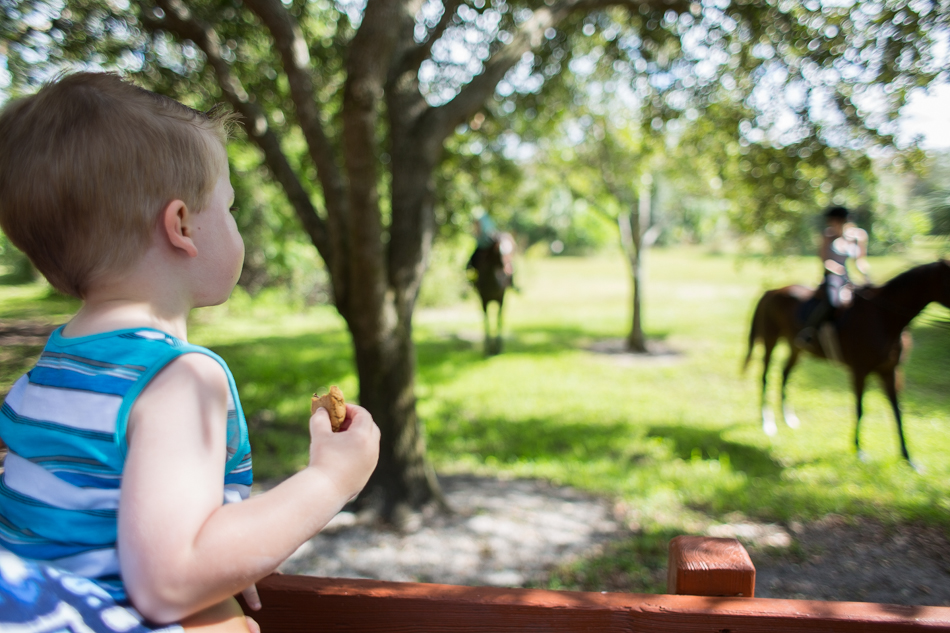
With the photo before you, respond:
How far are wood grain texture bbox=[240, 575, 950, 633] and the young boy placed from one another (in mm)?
308

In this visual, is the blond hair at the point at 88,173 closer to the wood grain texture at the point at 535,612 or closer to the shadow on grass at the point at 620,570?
the wood grain texture at the point at 535,612

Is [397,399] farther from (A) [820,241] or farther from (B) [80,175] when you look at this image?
(A) [820,241]

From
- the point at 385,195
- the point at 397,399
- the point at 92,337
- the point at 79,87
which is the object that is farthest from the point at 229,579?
the point at 385,195

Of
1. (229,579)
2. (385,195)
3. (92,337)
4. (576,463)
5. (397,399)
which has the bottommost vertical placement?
(576,463)

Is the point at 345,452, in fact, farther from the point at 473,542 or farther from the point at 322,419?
the point at 473,542

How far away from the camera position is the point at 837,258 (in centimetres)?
539

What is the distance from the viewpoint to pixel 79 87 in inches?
28.3

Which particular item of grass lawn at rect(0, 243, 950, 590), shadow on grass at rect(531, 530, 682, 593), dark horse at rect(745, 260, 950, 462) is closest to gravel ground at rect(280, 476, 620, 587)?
shadow on grass at rect(531, 530, 682, 593)

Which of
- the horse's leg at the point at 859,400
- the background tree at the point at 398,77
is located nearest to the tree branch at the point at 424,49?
the background tree at the point at 398,77

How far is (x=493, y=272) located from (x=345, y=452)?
31.4 feet

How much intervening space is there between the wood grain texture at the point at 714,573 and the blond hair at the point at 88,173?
3.39 feet

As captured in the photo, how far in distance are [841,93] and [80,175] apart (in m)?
4.69

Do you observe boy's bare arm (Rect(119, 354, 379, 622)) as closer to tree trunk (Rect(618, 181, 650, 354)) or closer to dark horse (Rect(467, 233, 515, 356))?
dark horse (Rect(467, 233, 515, 356))

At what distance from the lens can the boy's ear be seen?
0.71m
